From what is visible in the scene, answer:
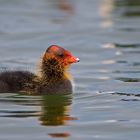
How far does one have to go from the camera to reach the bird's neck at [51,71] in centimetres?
1374

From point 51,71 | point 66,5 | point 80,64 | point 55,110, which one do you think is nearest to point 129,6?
point 66,5

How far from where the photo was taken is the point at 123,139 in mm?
10984

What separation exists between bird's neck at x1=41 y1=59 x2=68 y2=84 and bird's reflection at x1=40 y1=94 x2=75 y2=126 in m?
0.30

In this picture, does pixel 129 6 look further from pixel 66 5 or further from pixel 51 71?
pixel 51 71

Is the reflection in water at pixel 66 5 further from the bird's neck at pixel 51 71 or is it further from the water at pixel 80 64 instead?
the bird's neck at pixel 51 71

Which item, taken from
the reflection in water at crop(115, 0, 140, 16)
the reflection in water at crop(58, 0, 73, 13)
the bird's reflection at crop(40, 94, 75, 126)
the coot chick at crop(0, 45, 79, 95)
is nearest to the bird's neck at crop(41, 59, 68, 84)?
the coot chick at crop(0, 45, 79, 95)

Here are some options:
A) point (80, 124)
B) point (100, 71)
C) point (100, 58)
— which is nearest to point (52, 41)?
point (100, 58)

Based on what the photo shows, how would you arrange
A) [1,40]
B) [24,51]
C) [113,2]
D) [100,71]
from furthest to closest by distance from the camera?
[113,2]
[1,40]
[24,51]
[100,71]

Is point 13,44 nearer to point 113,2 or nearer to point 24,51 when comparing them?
point 24,51

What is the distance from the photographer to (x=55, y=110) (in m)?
12.9

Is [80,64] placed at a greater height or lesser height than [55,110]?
greater

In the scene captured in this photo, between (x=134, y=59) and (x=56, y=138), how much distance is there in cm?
760

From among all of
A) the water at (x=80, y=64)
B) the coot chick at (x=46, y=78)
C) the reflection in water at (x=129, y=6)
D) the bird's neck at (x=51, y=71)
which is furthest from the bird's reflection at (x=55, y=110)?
the reflection in water at (x=129, y=6)

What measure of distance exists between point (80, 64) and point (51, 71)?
4101 mm
